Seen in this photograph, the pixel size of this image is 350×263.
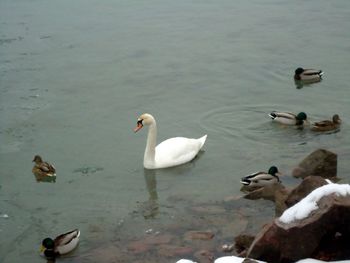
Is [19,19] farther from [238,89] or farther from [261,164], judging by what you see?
[261,164]

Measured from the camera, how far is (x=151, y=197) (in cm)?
1052

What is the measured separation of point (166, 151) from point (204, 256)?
381 centimetres

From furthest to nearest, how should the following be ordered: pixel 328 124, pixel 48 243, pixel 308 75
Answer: pixel 308 75, pixel 328 124, pixel 48 243

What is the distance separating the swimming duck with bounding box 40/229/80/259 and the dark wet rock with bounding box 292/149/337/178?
381cm

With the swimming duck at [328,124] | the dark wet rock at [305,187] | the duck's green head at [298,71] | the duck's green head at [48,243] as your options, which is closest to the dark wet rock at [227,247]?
the dark wet rock at [305,187]

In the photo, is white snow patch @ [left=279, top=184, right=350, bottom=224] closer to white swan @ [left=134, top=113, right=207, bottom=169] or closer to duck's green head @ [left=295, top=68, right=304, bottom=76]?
white swan @ [left=134, top=113, right=207, bottom=169]

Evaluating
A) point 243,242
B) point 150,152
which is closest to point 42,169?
point 150,152

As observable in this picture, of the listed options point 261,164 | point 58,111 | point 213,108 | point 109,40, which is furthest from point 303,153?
point 109,40

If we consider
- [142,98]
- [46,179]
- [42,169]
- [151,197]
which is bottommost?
[151,197]

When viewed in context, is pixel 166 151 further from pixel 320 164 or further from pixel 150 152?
pixel 320 164

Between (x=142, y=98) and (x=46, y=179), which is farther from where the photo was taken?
(x=142, y=98)

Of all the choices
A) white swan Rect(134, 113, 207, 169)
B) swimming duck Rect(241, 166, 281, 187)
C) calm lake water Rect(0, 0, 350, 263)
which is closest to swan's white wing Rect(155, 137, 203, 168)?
white swan Rect(134, 113, 207, 169)

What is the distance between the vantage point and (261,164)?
→ 1142 centimetres

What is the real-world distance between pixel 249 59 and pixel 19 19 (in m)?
8.30
